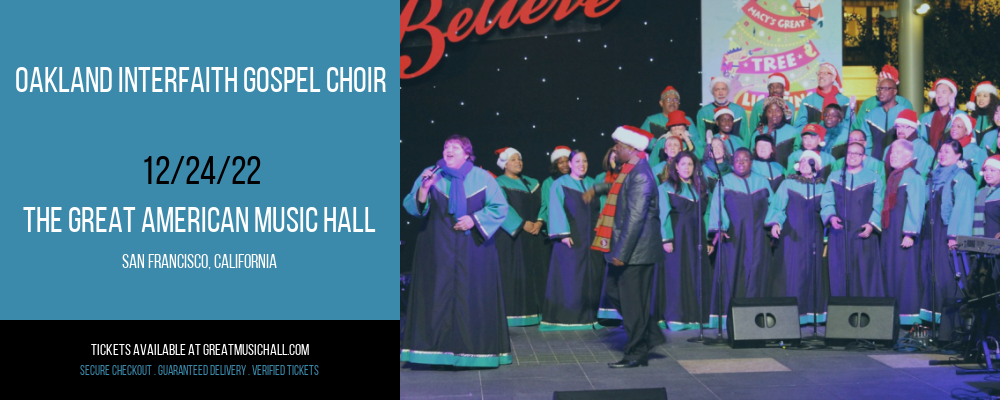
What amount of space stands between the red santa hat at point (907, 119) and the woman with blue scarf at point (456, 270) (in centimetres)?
412

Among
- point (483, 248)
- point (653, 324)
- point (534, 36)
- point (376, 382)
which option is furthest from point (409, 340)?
point (534, 36)

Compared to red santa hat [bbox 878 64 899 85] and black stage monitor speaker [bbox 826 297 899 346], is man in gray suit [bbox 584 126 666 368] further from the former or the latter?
red santa hat [bbox 878 64 899 85]

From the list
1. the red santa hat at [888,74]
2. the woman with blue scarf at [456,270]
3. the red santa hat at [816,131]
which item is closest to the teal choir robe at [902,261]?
the red santa hat at [816,131]

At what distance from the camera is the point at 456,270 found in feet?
21.0

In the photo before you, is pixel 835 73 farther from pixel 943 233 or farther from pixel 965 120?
pixel 943 233

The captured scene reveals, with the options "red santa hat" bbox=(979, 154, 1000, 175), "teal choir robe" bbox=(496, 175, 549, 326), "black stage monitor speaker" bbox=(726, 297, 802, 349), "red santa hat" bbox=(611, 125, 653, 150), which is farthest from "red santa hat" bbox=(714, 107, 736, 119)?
"red santa hat" bbox=(611, 125, 653, 150)

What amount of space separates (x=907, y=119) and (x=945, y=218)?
100 cm

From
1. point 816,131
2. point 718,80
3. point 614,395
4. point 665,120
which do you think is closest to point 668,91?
point 665,120

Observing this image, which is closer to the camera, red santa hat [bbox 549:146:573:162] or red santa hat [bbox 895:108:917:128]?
red santa hat [bbox 895:108:917:128]

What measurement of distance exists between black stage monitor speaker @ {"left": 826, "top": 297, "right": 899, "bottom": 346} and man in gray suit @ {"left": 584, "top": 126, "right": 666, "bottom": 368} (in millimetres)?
1458

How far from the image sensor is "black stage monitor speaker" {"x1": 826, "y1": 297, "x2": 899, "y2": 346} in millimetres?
6938

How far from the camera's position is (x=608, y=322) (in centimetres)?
880

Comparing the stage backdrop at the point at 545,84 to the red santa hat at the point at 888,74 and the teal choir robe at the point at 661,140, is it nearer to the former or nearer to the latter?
the teal choir robe at the point at 661,140

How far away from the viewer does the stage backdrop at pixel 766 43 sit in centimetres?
962
